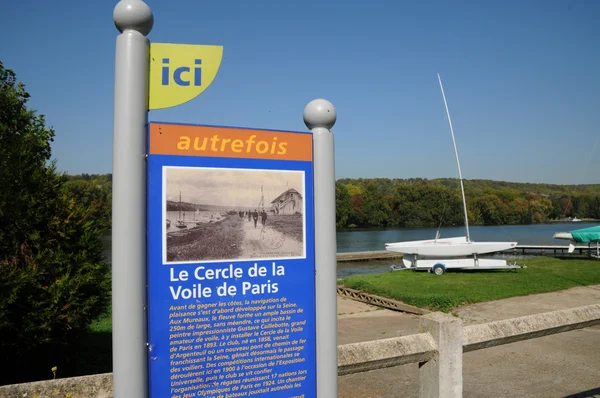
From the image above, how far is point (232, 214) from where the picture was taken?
8.00 ft

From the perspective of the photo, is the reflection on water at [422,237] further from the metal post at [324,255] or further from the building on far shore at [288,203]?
the building on far shore at [288,203]

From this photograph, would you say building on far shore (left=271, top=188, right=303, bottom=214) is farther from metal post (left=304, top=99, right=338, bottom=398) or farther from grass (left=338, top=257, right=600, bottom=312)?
grass (left=338, top=257, right=600, bottom=312)

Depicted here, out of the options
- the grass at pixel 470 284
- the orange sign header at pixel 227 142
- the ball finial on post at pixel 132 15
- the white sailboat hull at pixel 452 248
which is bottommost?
the grass at pixel 470 284

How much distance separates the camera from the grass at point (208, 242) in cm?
230

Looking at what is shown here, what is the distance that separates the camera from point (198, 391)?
2318 mm

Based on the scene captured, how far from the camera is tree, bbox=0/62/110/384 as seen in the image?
6.37 metres

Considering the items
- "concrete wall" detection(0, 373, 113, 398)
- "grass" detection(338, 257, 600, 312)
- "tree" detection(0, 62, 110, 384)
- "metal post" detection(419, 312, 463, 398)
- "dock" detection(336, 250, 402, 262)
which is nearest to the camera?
"concrete wall" detection(0, 373, 113, 398)

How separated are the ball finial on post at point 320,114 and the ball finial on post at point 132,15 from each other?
994 millimetres

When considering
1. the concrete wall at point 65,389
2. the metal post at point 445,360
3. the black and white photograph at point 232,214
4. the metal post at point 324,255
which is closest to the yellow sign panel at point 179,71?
the black and white photograph at point 232,214

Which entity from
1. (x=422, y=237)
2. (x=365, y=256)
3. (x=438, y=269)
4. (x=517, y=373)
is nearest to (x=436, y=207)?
(x=422, y=237)

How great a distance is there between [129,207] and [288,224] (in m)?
0.84

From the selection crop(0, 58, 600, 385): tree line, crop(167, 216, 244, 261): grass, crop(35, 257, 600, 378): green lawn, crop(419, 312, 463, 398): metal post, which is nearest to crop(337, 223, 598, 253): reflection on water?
crop(35, 257, 600, 378): green lawn

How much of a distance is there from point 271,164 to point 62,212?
228 inches

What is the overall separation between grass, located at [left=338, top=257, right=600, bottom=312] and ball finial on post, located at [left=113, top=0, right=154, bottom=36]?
14.4m
